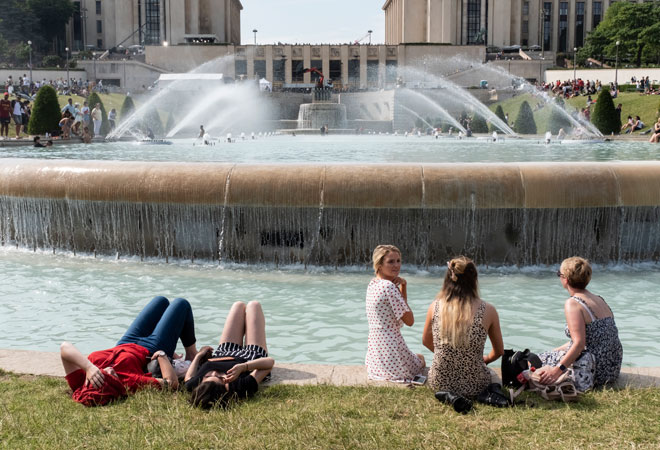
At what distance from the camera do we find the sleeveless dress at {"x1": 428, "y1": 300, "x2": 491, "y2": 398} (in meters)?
4.34

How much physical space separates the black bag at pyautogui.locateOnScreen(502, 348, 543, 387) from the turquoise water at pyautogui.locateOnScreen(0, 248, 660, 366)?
5.27ft

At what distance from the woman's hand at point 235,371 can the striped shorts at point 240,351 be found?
17 cm

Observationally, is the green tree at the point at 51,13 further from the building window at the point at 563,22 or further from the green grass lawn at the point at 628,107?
the green grass lawn at the point at 628,107

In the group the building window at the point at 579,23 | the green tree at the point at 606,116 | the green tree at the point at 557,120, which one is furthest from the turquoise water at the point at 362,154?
the building window at the point at 579,23

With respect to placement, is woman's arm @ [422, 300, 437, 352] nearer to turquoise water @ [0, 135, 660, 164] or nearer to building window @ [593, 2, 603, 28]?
turquoise water @ [0, 135, 660, 164]

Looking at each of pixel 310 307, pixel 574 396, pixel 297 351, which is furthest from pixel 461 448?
pixel 310 307

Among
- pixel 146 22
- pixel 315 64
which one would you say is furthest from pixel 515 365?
pixel 146 22

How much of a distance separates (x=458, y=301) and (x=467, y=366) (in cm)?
38

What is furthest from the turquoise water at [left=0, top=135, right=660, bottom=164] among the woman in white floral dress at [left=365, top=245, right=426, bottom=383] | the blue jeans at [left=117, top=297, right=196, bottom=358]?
the woman in white floral dress at [left=365, top=245, right=426, bottom=383]

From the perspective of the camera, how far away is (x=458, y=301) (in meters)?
4.34

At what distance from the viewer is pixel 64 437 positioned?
373 cm

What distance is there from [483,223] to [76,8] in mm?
89851

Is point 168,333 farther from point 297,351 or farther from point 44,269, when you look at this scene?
point 44,269

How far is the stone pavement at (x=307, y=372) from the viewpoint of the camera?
15.1 feet
